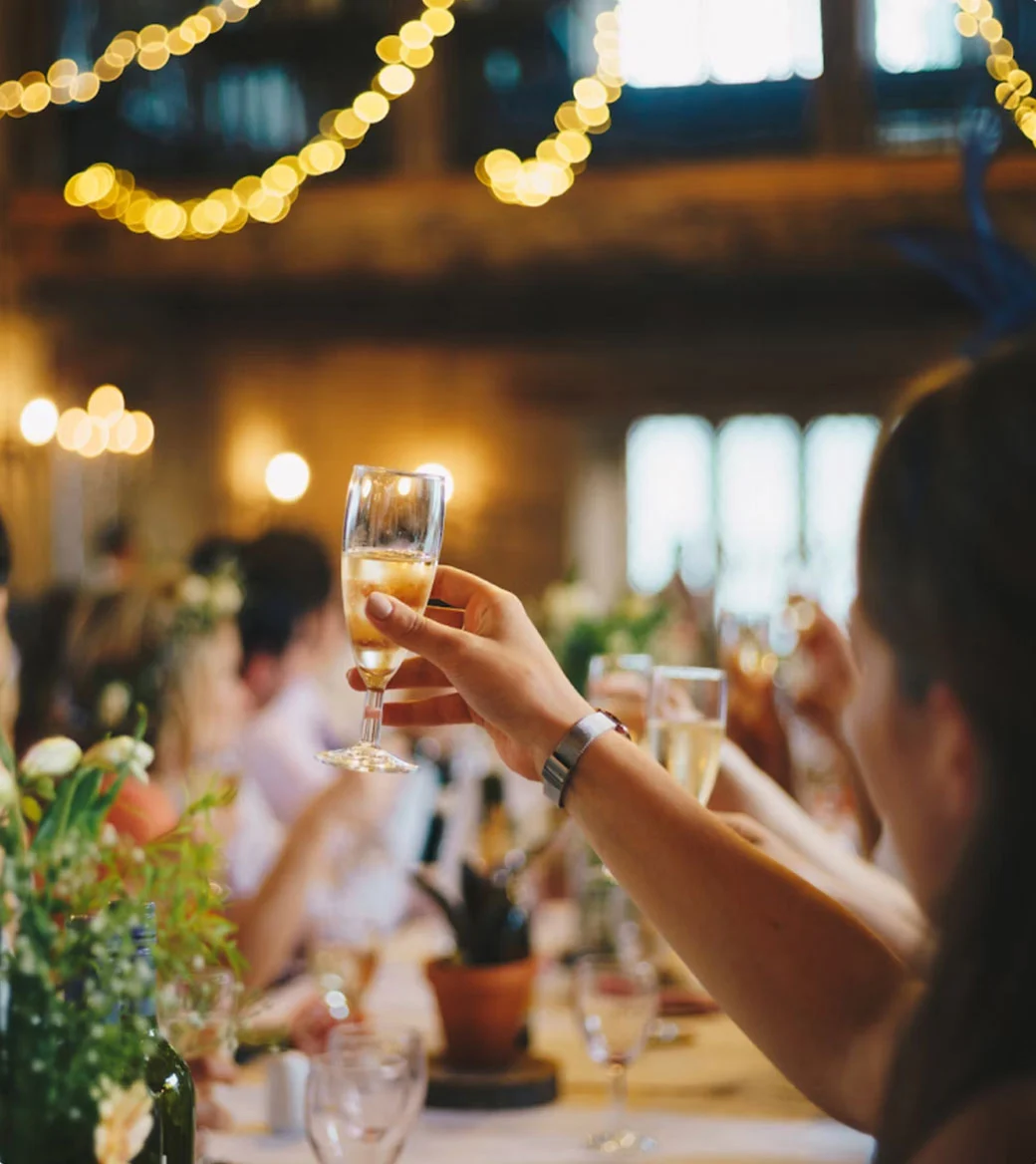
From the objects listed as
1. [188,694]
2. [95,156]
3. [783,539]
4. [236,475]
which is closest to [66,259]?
[95,156]

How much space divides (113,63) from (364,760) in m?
6.19

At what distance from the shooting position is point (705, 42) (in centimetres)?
841

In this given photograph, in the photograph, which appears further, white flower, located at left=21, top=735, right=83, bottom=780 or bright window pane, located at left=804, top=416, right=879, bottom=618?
bright window pane, located at left=804, top=416, right=879, bottom=618

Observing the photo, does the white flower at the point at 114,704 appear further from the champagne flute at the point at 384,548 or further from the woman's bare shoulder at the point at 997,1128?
the woman's bare shoulder at the point at 997,1128

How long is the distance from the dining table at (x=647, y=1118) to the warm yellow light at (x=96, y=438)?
617 centimetres

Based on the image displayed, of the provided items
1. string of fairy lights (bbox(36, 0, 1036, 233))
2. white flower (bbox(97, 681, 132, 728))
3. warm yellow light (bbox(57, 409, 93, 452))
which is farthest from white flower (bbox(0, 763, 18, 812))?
warm yellow light (bbox(57, 409, 93, 452))

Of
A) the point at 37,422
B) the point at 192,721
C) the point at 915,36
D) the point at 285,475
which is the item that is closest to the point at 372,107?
the point at 285,475

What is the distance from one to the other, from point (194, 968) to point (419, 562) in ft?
1.27

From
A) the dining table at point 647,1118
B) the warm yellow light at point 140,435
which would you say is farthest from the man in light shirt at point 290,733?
the warm yellow light at point 140,435

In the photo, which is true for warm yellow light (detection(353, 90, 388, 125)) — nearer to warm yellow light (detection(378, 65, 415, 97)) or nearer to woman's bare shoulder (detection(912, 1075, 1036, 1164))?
warm yellow light (detection(378, 65, 415, 97))

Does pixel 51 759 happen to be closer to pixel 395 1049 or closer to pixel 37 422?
pixel 395 1049

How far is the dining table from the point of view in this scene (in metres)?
1.47

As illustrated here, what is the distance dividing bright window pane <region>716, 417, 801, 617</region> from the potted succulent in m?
7.80

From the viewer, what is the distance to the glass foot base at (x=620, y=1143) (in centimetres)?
147
